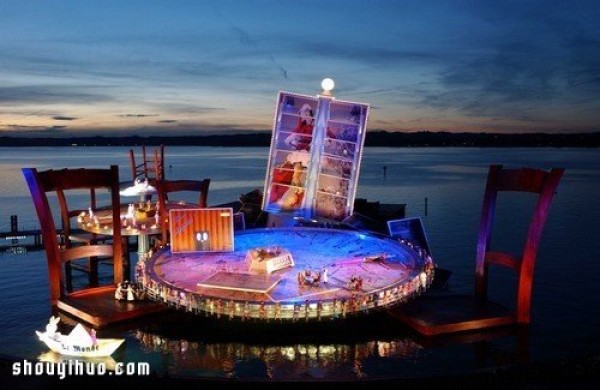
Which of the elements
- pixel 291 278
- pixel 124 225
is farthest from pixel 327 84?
pixel 291 278

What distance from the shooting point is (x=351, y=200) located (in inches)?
875

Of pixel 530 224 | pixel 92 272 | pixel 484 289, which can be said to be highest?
pixel 530 224

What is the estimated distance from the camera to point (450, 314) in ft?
48.2

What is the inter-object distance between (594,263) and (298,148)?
18.9m

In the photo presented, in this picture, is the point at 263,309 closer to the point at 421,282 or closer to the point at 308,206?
the point at 421,282

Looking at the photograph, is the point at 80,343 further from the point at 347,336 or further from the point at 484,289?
the point at 484,289

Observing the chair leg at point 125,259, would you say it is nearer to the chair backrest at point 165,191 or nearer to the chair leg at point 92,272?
the chair leg at point 92,272

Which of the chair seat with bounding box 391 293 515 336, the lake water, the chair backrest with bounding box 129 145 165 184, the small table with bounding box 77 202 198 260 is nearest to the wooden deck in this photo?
the lake water

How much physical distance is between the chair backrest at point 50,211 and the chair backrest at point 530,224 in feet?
35.8

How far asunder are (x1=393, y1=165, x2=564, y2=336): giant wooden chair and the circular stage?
99 cm

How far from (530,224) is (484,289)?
2.36m

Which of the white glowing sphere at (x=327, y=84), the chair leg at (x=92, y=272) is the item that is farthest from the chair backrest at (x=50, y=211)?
the white glowing sphere at (x=327, y=84)

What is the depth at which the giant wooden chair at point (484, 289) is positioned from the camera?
14.1 metres

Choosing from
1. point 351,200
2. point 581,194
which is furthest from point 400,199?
point 351,200
